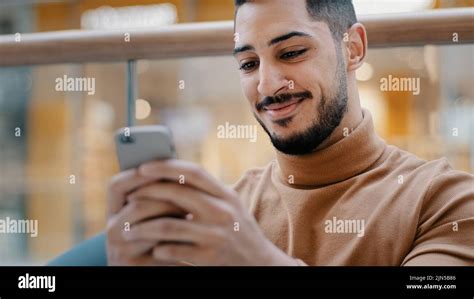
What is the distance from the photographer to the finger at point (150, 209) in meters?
0.78

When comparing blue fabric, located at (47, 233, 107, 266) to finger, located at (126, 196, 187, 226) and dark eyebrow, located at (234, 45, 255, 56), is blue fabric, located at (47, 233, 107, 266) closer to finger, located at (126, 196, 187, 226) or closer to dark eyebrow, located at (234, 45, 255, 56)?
finger, located at (126, 196, 187, 226)

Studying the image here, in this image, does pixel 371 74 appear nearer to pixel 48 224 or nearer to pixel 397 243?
pixel 397 243

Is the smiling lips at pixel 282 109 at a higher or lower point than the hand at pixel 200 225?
higher

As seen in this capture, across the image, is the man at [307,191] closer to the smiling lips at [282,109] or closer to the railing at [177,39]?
the smiling lips at [282,109]

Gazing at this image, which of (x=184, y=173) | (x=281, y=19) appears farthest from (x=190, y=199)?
(x=281, y=19)

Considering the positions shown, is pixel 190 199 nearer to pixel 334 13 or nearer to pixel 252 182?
pixel 252 182

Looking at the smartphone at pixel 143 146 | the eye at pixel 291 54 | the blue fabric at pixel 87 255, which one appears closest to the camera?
the smartphone at pixel 143 146

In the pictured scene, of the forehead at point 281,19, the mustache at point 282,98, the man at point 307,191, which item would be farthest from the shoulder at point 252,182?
the forehead at point 281,19

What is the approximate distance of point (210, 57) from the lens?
3.65 ft

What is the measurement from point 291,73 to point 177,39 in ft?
0.98

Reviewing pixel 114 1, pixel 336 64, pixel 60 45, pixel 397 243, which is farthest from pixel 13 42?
pixel 397 243

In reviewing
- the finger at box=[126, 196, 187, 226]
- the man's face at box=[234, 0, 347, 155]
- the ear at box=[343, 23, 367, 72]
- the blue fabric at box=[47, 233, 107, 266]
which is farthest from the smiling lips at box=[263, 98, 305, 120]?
the blue fabric at box=[47, 233, 107, 266]

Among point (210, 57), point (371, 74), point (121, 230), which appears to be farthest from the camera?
point (210, 57)
